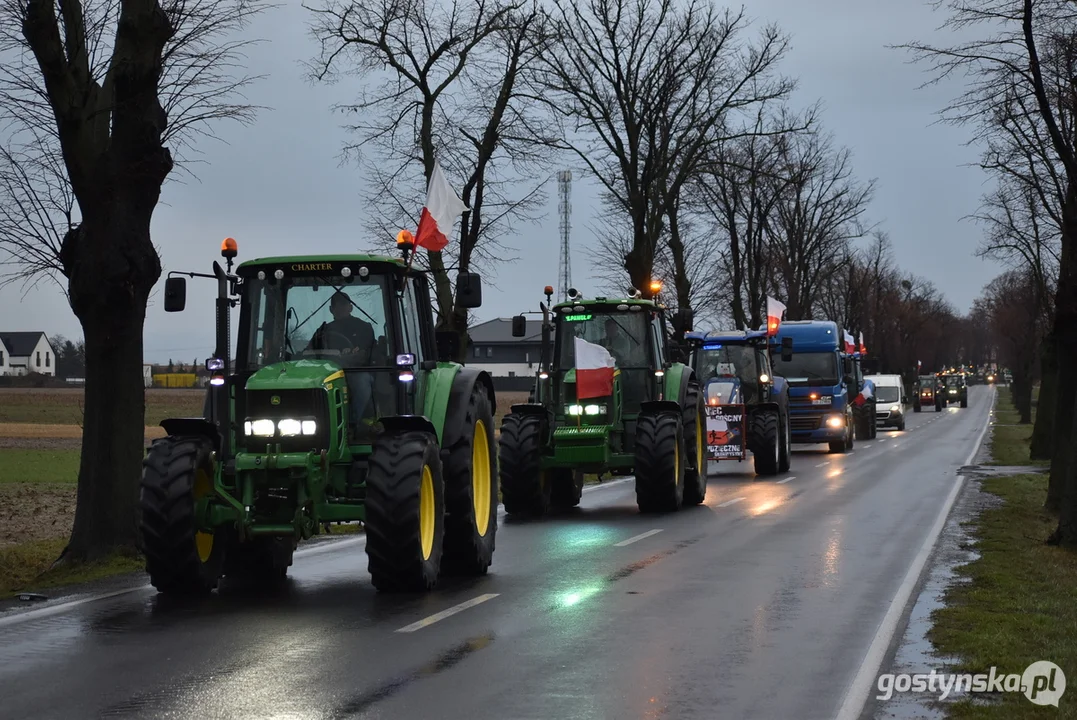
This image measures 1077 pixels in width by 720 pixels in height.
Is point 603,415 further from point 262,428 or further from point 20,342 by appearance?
point 20,342

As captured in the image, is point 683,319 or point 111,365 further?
point 683,319

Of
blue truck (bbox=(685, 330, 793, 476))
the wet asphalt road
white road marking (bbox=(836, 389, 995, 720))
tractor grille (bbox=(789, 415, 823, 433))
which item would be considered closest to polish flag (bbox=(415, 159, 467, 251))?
the wet asphalt road

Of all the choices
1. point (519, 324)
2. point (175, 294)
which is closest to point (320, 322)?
point (175, 294)

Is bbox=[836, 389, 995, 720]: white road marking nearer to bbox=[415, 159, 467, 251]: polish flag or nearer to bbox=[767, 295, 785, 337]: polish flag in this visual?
bbox=[415, 159, 467, 251]: polish flag

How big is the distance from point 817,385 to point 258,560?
93.4ft

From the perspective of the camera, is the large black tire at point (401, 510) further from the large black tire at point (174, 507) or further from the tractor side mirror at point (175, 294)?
the tractor side mirror at point (175, 294)

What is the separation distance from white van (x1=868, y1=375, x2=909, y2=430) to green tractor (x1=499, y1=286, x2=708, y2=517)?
4087 cm

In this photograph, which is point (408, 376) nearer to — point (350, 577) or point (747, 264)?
point (350, 577)

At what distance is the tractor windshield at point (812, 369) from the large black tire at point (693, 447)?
18.0m

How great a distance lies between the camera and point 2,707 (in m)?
7.39

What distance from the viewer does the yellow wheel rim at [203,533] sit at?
11.4 metres

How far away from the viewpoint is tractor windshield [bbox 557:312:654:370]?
21062mm

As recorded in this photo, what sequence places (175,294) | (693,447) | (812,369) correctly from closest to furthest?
(175,294) → (693,447) → (812,369)

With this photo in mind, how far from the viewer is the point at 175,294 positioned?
12.2m
